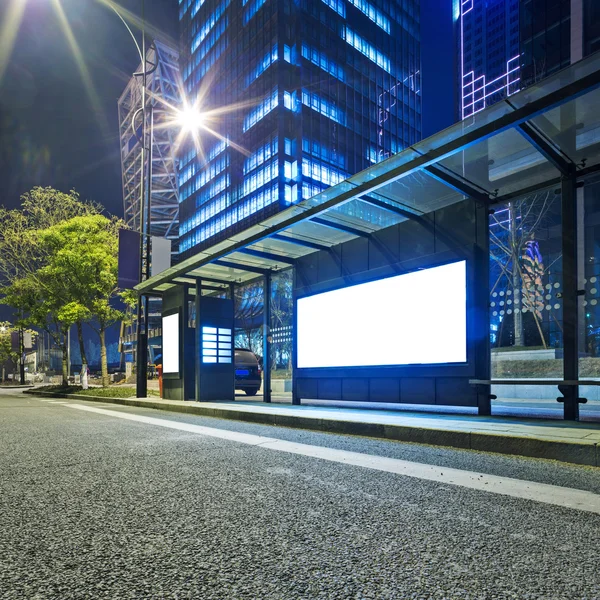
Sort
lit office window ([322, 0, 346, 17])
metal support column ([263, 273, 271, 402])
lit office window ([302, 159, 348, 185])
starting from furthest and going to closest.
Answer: lit office window ([322, 0, 346, 17]) → lit office window ([302, 159, 348, 185]) → metal support column ([263, 273, 271, 402])

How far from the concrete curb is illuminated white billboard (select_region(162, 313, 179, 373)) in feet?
18.5

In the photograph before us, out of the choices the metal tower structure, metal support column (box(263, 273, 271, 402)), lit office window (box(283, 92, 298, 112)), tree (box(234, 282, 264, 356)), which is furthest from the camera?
the metal tower structure

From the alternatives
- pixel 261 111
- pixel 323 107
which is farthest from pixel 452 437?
pixel 261 111

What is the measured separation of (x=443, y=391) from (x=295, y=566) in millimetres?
6675

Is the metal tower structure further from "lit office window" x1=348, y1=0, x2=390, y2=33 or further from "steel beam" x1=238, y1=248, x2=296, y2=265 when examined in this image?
"steel beam" x1=238, y1=248, x2=296, y2=265

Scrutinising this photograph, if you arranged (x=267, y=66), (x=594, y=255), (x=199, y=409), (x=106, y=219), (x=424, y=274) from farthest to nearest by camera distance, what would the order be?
(x=267, y=66), (x=594, y=255), (x=106, y=219), (x=199, y=409), (x=424, y=274)

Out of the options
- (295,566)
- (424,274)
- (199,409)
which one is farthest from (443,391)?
(295,566)

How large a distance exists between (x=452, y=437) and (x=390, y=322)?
3.79 meters

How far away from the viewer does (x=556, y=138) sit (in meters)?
6.64

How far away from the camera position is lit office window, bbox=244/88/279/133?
66188 mm

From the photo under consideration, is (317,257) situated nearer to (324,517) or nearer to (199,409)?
(199,409)

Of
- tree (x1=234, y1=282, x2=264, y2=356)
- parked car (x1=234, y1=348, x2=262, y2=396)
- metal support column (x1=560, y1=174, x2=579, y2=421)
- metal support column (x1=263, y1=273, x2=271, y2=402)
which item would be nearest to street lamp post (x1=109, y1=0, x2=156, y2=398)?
parked car (x1=234, y1=348, x2=262, y2=396)

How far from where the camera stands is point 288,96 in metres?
65.7

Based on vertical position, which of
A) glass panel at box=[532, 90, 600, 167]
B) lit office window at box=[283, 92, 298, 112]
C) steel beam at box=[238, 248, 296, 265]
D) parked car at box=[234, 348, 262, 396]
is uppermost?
lit office window at box=[283, 92, 298, 112]
